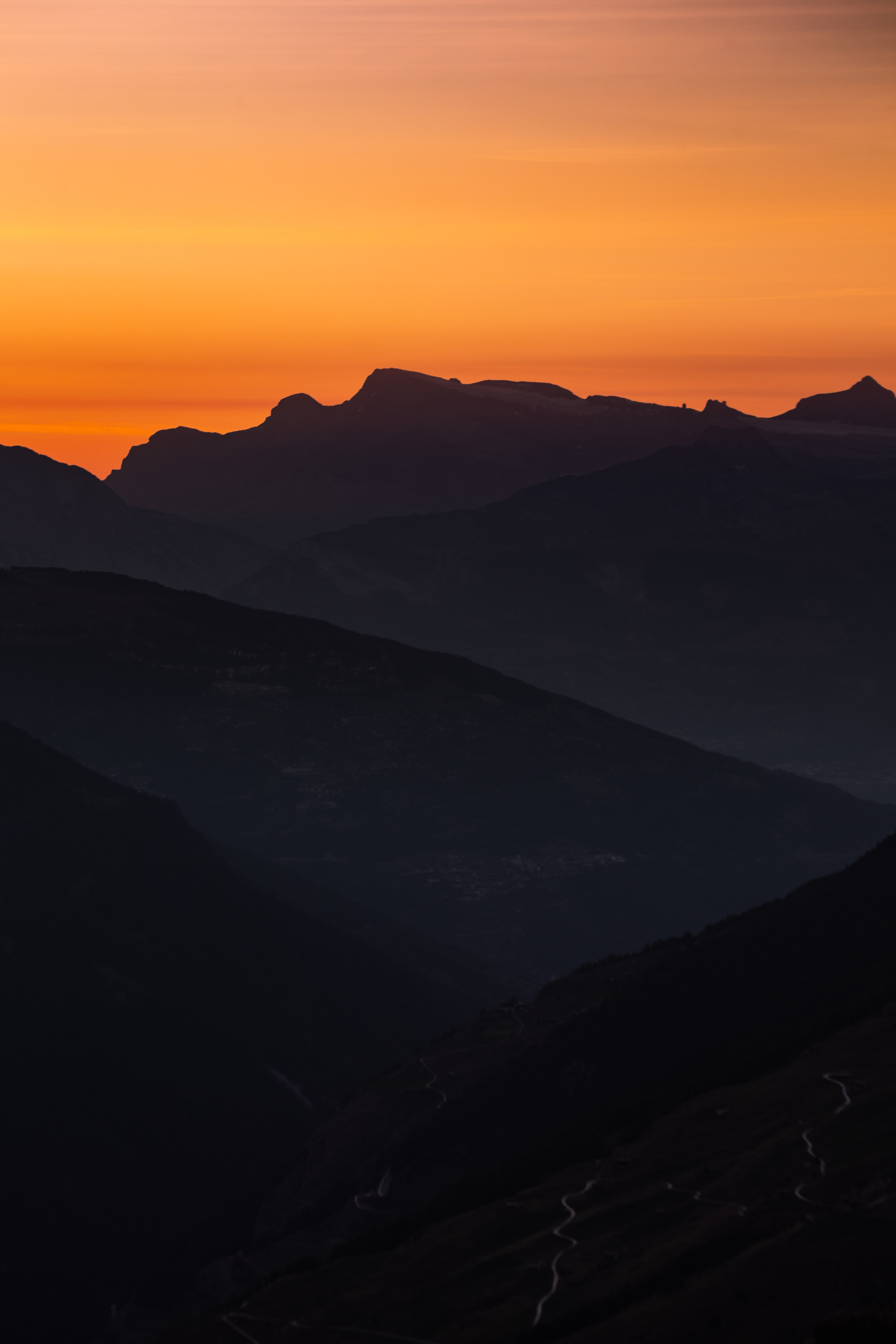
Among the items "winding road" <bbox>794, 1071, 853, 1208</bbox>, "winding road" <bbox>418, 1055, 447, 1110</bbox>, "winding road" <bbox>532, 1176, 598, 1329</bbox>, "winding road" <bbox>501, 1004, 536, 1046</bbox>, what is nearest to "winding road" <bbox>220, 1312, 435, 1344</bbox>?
"winding road" <bbox>532, 1176, 598, 1329</bbox>

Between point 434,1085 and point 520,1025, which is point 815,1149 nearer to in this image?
point 434,1085

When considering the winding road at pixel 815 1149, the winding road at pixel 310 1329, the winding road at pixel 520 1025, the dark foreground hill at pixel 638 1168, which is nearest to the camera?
the dark foreground hill at pixel 638 1168

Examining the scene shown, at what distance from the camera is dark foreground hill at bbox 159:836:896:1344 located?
64.6 meters

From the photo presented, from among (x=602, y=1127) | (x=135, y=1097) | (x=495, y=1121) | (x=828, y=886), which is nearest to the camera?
(x=602, y=1127)

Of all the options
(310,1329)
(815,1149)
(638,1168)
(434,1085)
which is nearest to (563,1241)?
(638,1168)

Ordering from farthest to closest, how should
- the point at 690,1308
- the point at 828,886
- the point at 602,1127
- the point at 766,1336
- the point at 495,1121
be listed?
1. the point at 828,886
2. the point at 495,1121
3. the point at 602,1127
4. the point at 690,1308
5. the point at 766,1336

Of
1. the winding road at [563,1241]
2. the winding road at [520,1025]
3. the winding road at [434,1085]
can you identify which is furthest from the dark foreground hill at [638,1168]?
the winding road at [434,1085]

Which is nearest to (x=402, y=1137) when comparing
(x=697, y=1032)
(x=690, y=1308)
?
(x=697, y=1032)

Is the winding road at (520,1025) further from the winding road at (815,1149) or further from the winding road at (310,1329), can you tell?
the winding road at (815,1149)

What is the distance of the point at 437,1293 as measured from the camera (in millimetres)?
80188

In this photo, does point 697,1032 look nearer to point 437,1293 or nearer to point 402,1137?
point 402,1137

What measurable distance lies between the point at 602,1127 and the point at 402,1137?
27.2 metres

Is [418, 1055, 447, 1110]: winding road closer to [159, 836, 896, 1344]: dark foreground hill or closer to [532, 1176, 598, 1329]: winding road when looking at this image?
[159, 836, 896, 1344]: dark foreground hill

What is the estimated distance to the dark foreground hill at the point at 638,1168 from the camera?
212ft
